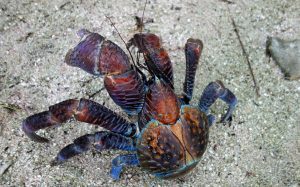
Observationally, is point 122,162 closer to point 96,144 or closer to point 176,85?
point 96,144

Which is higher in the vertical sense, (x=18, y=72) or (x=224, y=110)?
(x=18, y=72)

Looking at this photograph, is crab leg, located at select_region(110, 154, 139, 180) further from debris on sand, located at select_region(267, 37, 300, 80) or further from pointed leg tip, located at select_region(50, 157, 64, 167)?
debris on sand, located at select_region(267, 37, 300, 80)

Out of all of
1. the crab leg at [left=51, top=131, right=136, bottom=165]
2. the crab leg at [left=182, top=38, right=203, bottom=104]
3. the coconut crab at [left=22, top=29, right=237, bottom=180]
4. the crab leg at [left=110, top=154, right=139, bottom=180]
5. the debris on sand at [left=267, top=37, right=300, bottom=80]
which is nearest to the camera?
the coconut crab at [left=22, top=29, right=237, bottom=180]

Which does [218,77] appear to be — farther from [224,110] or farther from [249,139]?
Result: [249,139]

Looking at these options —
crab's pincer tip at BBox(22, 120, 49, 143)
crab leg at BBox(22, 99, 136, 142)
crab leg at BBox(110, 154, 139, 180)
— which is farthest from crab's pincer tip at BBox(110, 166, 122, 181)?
crab's pincer tip at BBox(22, 120, 49, 143)

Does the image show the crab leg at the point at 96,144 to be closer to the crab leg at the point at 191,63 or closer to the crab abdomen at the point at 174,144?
the crab abdomen at the point at 174,144

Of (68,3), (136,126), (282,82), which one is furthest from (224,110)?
(68,3)

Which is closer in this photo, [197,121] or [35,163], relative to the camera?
[197,121]

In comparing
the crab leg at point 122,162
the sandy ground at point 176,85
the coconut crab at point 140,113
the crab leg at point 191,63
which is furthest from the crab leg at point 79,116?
the crab leg at point 191,63
